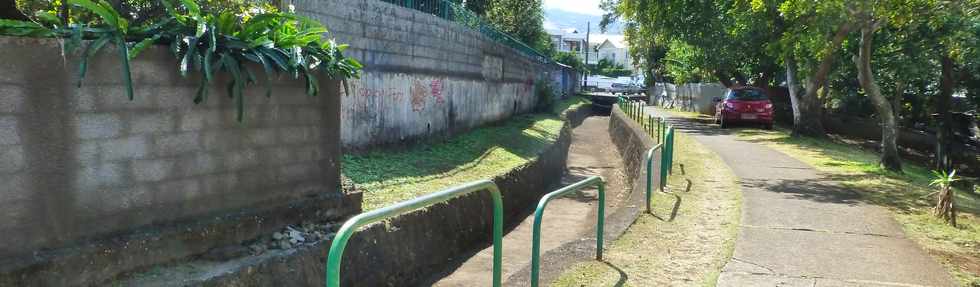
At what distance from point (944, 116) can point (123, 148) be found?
59.0 feet

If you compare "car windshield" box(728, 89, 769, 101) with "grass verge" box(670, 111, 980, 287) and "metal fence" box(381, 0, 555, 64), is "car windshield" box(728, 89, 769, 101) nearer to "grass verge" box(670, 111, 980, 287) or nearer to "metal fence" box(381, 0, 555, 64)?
"grass verge" box(670, 111, 980, 287)

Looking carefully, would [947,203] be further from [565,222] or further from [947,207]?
[565,222]

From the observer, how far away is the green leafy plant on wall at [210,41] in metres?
4.15

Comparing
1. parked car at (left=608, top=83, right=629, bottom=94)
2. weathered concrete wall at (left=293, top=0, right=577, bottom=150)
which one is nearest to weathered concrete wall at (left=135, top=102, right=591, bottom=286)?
weathered concrete wall at (left=293, top=0, right=577, bottom=150)

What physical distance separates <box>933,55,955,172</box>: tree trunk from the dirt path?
6.87 meters

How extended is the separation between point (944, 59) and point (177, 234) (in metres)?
18.7

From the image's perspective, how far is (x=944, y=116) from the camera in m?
16.6

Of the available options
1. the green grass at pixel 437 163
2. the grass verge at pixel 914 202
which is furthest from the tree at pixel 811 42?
the green grass at pixel 437 163

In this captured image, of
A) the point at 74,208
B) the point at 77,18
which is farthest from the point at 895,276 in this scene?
the point at 77,18

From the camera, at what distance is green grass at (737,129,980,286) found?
5.79m

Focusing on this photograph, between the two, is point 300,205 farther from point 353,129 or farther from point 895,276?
point 895,276

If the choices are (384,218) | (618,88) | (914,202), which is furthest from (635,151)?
(618,88)

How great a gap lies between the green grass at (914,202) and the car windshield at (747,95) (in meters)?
5.08

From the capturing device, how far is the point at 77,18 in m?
5.39
